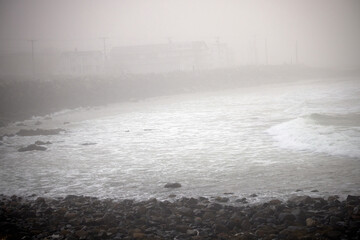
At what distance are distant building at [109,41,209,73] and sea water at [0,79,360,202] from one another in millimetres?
47745

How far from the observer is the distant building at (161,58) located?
7219 centimetres

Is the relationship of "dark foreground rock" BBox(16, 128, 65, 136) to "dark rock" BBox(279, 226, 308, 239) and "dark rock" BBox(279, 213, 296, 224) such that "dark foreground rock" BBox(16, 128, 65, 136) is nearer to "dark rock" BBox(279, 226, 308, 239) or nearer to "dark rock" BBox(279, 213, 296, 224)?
"dark rock" BBox(279, 213, 296, 224)

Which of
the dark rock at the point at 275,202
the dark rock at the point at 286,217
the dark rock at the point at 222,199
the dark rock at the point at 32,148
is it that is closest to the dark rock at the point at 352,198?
the dark rock at the point at 275,202

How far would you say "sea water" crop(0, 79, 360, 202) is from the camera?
1073 centimetres

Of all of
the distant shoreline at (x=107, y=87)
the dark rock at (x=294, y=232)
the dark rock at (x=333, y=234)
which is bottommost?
the dark rock at (x=294, y=232)

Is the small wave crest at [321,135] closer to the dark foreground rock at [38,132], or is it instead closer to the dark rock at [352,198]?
the dark rock at [352,198]

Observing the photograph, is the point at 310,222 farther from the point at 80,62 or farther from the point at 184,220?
the point at 80,62

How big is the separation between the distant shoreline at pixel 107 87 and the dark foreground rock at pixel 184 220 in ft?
72.1

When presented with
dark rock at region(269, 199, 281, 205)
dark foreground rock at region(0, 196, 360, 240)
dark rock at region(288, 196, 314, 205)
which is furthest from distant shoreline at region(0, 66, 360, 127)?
dark rock at region(288, 196, 314, 205)

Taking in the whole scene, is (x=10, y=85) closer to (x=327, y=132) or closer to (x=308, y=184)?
(x=327, y=132)

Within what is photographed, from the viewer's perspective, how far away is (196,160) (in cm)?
1455

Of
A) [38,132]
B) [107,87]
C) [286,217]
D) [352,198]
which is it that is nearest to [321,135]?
[352,198]

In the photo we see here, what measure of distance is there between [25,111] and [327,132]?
29.1 m

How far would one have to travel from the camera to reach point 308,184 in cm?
1035
